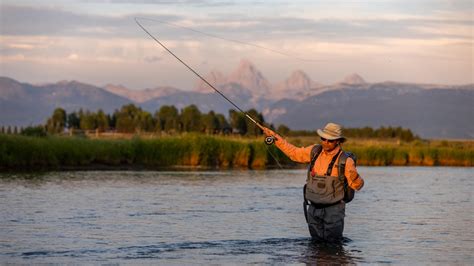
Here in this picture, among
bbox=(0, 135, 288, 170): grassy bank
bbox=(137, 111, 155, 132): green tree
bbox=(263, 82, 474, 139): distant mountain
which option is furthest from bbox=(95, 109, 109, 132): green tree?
bbox=(263, 82, 474, 139): distant mountain

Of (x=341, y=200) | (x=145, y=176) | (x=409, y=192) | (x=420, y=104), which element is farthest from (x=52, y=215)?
(x=420, y=104)

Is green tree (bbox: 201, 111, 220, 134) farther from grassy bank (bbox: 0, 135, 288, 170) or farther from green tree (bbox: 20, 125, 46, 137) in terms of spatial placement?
green tree (bbox: 20, 125, 46, 137)

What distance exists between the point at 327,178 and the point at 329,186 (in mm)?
103

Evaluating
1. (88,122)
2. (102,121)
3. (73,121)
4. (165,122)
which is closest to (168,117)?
(165,122)

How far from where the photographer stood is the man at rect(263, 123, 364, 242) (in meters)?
12.6

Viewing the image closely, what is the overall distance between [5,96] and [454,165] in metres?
162

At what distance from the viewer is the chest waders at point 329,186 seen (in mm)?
12648

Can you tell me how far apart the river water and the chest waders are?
66 cm

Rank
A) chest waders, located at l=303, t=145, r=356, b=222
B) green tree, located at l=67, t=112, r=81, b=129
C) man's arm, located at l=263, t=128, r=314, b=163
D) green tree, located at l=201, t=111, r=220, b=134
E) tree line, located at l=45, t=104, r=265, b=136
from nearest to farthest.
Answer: chest waders, located at l=303, t=145, r=356, b=222 → man's arm, located at l=263, t=128, r=314, b=163 → tree line, located at l=45, t=104, r=265, b=136 → green tree, located at l=201, t=111, r=220, b=134 → green tree, located at l=67, t=112, r=81, b=129

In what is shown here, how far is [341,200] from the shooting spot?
12812mm

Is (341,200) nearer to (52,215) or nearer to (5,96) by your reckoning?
(52,215)

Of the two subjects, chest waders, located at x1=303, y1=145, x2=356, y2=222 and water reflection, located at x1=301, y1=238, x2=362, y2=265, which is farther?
chest waders, located at x1=303, y1=145, x2=356, y2=222

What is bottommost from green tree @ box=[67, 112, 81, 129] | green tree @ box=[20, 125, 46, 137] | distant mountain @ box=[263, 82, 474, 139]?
green tree @ box=[20, 125, 46, 137]

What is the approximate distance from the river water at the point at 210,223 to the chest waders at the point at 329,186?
662 millimetres
